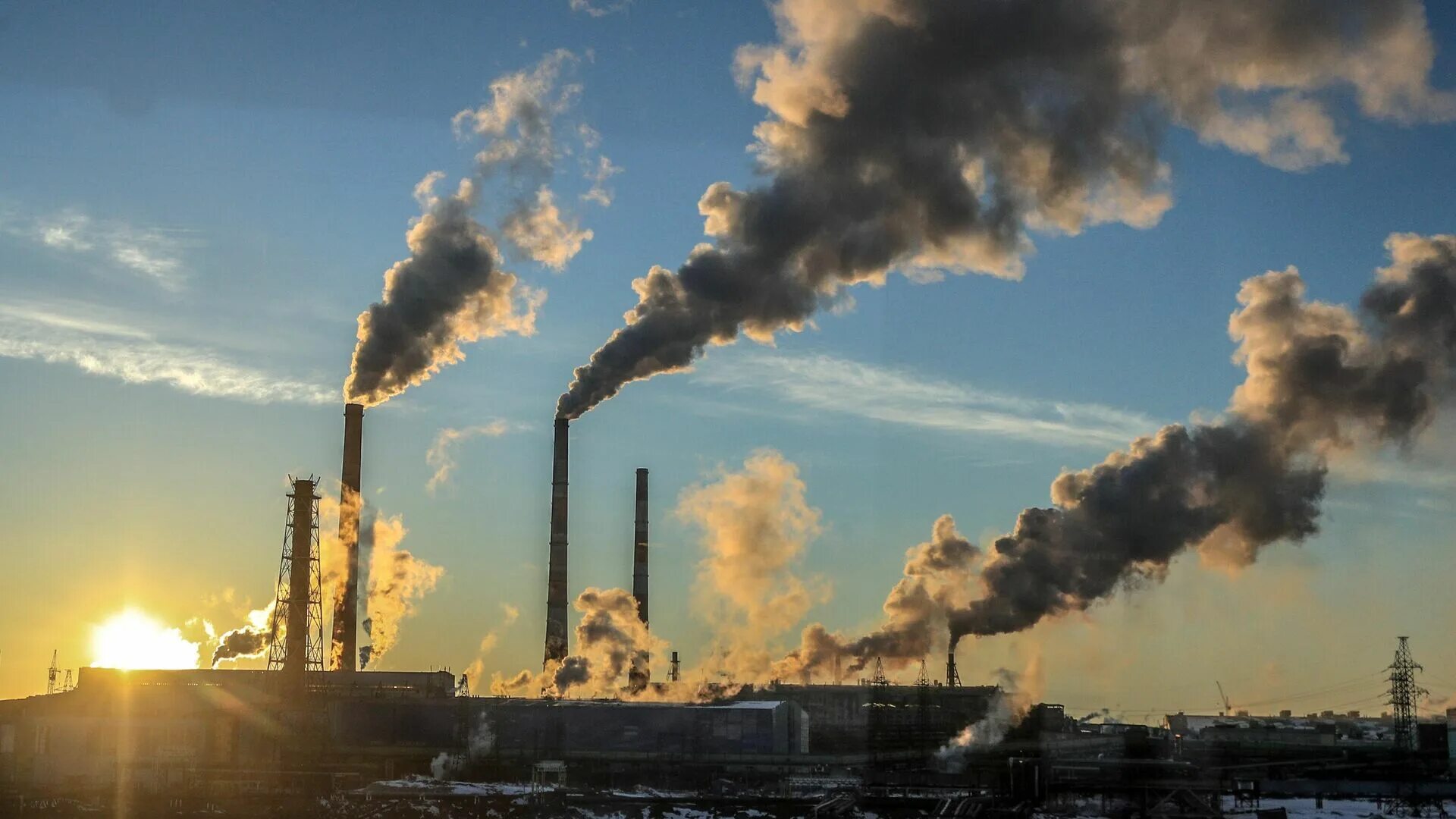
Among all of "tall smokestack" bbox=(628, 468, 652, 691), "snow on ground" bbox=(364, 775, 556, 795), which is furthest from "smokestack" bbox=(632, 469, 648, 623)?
"snow on ground" bbox=(364, 775, 556, 795)

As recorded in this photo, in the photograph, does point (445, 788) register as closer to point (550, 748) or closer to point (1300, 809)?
point (550, 748)

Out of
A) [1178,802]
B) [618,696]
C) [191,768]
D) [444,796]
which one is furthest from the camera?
[618,696]

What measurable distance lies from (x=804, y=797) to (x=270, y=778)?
27.4 m

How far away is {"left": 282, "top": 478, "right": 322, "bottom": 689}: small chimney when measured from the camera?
3996 inches

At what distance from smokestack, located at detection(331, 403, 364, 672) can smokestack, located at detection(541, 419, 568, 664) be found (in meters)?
12.6

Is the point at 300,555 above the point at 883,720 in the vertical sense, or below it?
above

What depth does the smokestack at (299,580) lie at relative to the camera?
101500 mm

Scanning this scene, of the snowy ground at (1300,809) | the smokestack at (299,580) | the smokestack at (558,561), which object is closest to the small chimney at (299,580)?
the smokestack at (299,580)

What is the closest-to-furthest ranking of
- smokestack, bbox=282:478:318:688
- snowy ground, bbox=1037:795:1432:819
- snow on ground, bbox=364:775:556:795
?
snowy ground, bbox=1037:795:1432:819, snow on ground, bbox=364:775:556:795, smokestack, bbox=282:478:318:688

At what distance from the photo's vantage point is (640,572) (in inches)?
4648

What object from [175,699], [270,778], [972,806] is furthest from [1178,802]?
[175,699]

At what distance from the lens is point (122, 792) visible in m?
83.1

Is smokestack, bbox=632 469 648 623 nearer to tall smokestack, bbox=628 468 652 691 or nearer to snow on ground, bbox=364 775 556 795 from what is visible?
tall smokestack, bbox=628 468 652 691

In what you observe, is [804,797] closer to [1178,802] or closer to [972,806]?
[972,806]
